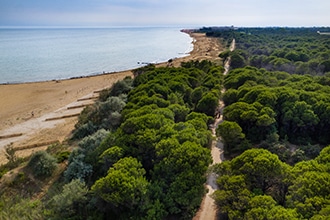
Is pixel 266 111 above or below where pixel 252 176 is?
above

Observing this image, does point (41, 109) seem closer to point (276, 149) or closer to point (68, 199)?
point (68, 199)

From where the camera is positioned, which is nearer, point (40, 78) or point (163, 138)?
point (163, 138)

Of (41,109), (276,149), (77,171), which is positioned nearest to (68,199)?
(77,171)

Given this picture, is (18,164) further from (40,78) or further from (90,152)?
(40,78)

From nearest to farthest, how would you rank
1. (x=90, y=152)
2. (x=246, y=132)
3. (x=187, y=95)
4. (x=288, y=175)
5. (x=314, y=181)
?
(x=314, y=181)
(x=288, y=175)
(x=90, y=152)
(x=246, y=132)
(x=187, y=95)

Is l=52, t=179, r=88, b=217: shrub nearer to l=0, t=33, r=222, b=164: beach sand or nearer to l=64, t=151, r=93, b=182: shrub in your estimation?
l=64, t=151, r=93, b=182: shrub

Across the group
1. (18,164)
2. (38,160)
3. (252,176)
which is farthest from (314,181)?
(18,164)

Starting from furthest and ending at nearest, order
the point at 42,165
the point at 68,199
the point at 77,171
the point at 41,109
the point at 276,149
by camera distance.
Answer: the point at 41,109
the point at 276,149
the point at 42,165
the point at 77,171
the point at 68,199

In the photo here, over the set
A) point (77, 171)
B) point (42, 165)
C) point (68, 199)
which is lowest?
point (42, 165)
